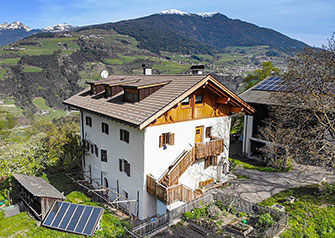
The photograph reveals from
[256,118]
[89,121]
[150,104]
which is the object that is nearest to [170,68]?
[256,118]

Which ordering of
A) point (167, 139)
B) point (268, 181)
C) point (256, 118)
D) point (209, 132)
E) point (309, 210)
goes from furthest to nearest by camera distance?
point (256, 118) < point (268, 181) < point (209, 132) < point (167, 139) < point (309, 210)

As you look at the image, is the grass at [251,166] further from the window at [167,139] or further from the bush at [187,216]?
the bush at [187,216]

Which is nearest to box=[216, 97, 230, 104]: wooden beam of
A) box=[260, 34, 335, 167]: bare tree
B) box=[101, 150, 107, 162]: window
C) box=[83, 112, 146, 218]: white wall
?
box=[260, 34, 335, 167]: bare tree

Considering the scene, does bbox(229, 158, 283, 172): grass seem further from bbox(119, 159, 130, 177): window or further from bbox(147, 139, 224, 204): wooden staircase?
bbox(119, 159, 130, 177): window

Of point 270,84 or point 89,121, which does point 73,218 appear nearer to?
point 89,121

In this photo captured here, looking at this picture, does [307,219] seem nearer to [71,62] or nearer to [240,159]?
[240,159]

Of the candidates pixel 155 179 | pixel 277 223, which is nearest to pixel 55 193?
pixel 155 179
